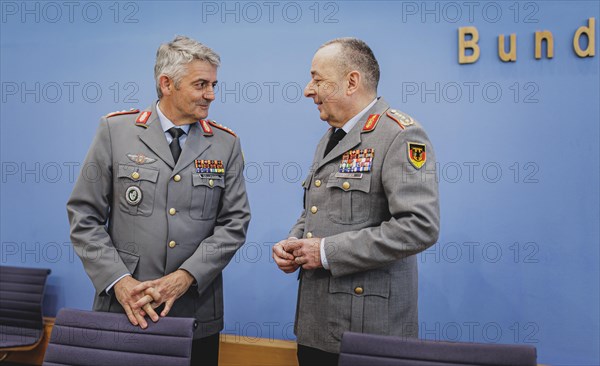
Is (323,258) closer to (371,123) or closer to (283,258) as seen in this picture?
(283,258)

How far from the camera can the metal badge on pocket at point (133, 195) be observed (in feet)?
5.67

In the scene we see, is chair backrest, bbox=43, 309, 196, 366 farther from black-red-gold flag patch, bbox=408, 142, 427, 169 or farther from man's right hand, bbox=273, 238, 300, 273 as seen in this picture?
black-red-gold flag patch, bbox=408, 142, 427, 169

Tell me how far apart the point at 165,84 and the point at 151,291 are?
748mm

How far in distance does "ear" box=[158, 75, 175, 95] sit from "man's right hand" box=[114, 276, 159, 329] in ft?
2.23

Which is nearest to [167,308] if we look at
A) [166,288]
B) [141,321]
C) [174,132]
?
[166,288]

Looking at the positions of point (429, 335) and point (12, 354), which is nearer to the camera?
point (429, 335)

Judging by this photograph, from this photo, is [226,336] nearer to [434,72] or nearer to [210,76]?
[210,76]

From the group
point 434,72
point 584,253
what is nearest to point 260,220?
point 434,72

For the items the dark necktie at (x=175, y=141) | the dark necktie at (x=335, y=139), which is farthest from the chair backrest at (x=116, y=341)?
the dark necktie at (x=335, y=139)

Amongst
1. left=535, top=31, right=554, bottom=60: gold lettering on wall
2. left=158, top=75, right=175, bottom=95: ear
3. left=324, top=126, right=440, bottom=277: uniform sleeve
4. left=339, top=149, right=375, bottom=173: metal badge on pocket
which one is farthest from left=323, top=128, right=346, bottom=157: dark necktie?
left=535, top=31, right=554, bottom=60: gold lettering on wall

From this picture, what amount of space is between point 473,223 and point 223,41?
5.40 feet

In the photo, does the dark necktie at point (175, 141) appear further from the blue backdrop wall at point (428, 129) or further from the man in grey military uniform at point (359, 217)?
the blue backdrop wall at point (428, 129)

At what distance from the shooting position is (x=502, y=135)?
2.40 meters

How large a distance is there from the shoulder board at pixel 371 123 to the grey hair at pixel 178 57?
0.63 m
